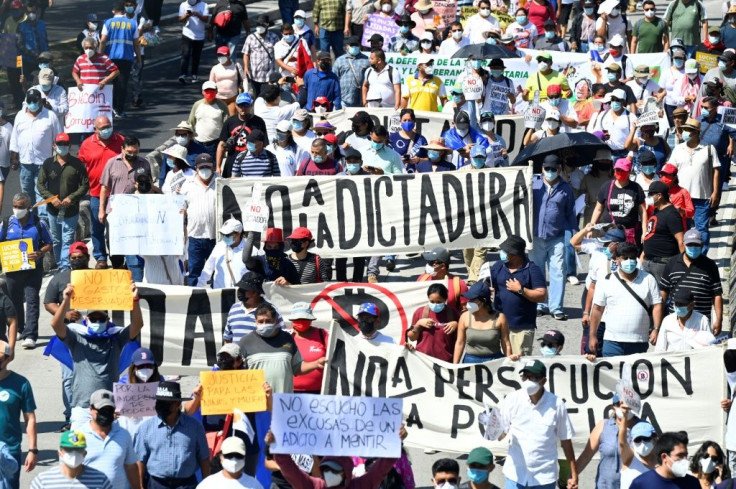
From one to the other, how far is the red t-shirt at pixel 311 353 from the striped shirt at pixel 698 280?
361cm

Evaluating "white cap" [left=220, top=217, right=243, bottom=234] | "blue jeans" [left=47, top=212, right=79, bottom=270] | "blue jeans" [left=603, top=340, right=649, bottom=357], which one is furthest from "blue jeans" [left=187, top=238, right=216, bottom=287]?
"blue jeans" [left=603, top=340, right=649, bottom=357]

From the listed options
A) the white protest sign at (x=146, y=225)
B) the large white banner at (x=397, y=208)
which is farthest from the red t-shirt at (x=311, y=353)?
the large white banner at (x=397, y=208)

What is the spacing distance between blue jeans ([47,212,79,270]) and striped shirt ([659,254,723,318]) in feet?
24.3

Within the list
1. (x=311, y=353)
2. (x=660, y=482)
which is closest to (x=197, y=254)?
(x=311, y=353)

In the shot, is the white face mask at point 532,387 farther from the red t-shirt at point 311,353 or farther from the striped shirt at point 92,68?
the striped shirt at point 92,68

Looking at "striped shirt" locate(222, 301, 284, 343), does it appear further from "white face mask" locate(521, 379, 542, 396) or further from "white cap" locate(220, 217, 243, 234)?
"white face mask" locate(521, 379, 542, 396)

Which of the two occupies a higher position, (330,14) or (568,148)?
(330,14)

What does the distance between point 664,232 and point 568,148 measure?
8.74 ft

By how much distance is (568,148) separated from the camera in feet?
62.8

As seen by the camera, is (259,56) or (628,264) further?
(259,56)

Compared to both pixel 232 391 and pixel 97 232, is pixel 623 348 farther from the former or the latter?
pixel 97 232

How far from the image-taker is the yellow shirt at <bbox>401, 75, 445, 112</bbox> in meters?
22.9

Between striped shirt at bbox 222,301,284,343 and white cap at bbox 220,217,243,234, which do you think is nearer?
striped shirt at bbox 222,301,284,343

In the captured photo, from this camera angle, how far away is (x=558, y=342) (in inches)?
538
